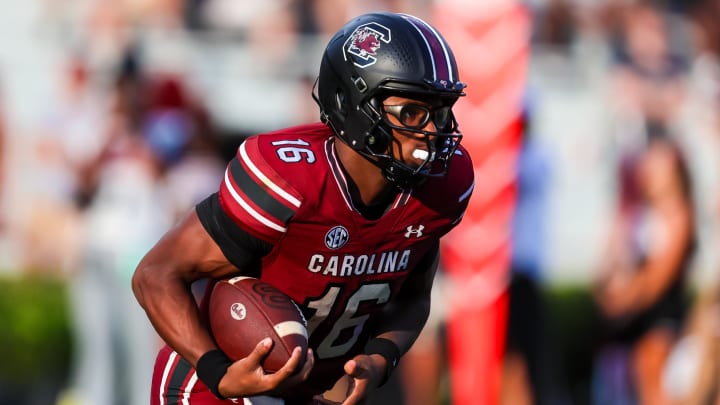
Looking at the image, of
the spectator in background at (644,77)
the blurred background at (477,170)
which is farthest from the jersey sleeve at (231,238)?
the spectator in background at (644,77)

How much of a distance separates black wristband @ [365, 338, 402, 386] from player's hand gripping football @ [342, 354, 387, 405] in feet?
0.29

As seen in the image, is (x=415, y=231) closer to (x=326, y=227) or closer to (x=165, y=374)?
(x=326, y=227)

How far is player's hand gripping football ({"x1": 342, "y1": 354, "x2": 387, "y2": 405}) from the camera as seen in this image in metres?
3.58

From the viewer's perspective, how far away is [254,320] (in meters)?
3.49

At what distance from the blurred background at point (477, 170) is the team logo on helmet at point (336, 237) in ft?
10.3

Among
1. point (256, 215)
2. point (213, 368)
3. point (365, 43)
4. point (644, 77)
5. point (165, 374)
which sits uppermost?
point (365, 43)

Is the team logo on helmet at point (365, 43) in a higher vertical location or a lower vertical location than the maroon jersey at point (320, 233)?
higher

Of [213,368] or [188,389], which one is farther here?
[188,389]

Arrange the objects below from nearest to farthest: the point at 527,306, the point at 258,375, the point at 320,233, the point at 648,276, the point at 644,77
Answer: the point at 258,375 → the point at 320,233 → the point at 527,306 → the point at 648,276 → the point at 644,77

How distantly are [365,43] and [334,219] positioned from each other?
0.57m

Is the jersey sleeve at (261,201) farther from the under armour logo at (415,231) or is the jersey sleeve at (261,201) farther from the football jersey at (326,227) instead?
the under armour logo at (415,231)

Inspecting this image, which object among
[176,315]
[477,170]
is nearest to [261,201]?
[176,315]

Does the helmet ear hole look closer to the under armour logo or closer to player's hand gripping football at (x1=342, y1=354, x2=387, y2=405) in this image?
the under armour logo

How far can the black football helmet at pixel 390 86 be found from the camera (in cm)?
364
